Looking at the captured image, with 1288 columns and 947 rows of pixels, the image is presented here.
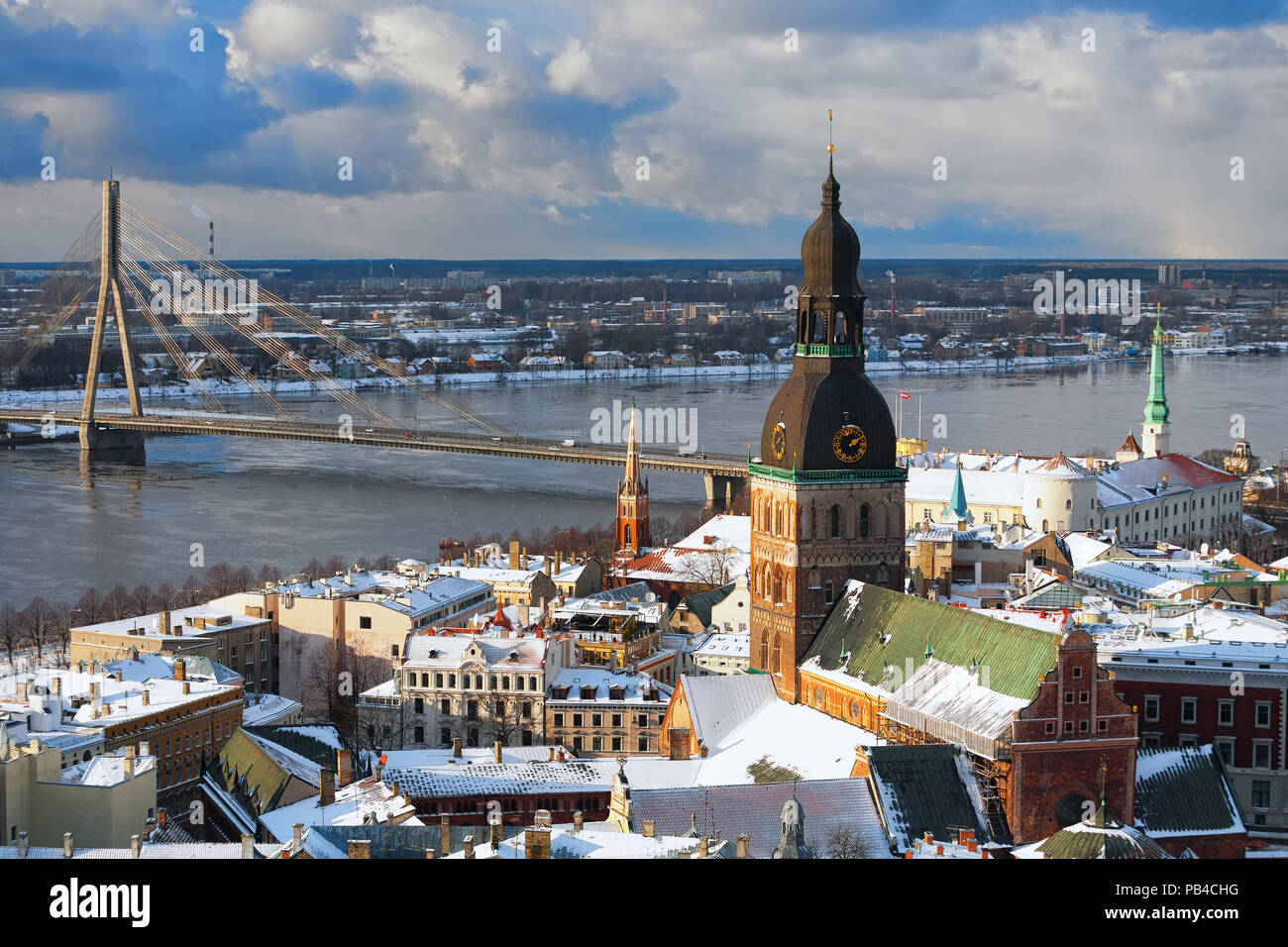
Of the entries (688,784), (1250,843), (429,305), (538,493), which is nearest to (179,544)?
(538,493)

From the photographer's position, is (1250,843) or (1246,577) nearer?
(1250,843)

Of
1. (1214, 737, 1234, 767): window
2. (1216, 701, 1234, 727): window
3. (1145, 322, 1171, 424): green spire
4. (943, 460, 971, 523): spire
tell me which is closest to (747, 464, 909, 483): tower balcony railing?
(1216, 701, 1234, 727): window

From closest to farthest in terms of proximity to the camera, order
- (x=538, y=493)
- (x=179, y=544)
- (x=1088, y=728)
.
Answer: (x=1088, y=728) → (x=179, y=544) → (x=538, y=493)

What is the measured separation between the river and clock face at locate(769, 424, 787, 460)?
17358 mm

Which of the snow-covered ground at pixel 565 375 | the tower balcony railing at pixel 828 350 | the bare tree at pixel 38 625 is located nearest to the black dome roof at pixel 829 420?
the tower balcony railing at pixel 828 350

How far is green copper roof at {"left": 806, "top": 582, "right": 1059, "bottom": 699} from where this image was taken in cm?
1468

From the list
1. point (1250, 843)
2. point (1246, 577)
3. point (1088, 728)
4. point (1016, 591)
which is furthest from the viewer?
point (1246, 577)

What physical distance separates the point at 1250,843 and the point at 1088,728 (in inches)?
105

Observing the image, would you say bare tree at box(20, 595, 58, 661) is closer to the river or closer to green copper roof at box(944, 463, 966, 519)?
the river

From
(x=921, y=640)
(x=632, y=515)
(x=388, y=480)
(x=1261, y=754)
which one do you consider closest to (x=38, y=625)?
(x=632, y=515)
